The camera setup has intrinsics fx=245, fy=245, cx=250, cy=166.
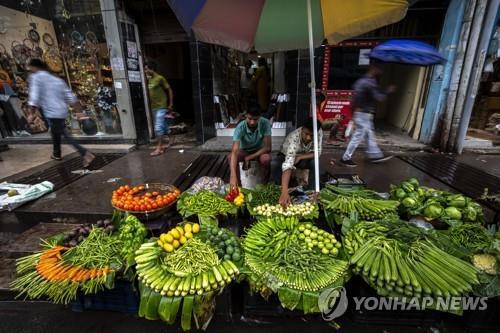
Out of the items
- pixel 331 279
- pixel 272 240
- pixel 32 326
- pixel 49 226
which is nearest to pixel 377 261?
pixel 331 279

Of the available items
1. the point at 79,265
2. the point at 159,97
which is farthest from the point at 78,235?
the point at 159,97

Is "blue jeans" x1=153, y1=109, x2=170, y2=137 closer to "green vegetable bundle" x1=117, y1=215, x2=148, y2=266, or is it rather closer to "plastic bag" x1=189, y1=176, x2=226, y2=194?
"plastic bag" x1=189, y1=176, x2=226, y2=194

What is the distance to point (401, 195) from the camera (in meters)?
2.78

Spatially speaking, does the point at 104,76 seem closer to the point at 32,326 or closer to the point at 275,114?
the point at 275,114

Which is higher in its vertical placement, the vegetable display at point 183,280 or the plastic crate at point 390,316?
the vegetable display at point 183,280

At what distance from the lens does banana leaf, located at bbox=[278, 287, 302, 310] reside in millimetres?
1757

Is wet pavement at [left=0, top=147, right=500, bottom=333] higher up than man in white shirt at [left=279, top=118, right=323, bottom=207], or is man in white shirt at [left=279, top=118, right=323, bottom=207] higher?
man in white shirt at [left=279, top=118, right=323, bottom=207]

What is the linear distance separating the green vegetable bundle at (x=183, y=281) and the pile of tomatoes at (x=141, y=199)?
32.5 inches

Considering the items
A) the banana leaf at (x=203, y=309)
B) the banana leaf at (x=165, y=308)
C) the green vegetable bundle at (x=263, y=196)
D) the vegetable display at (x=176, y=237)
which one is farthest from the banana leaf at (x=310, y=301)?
the green vegetable bundle at (x=263, y=196)

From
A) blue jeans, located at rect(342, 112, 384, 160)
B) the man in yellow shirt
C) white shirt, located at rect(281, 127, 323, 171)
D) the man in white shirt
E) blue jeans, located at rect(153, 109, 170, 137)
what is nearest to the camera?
the man in white shirt

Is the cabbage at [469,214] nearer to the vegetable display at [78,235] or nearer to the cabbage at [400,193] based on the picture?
the cabbage at [400,193]

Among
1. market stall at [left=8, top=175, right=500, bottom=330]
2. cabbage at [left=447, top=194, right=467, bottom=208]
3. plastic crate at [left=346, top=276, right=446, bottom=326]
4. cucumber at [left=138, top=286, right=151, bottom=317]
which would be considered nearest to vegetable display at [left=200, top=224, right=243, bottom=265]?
market stall at [left=8, top=175, right=500, bottom=330]

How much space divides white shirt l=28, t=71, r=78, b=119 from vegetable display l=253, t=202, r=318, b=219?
490 cm

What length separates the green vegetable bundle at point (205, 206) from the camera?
2.60 m
